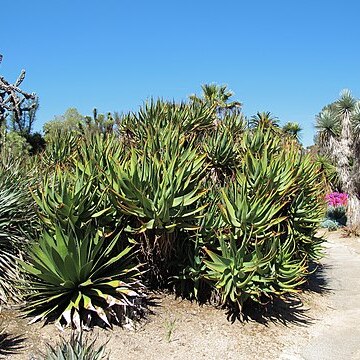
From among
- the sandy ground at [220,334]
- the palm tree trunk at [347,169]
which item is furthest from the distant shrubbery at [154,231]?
the palm tree trunk at [347,169]

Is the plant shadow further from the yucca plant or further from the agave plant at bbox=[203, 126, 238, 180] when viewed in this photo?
the agave plant at bbox=[203, 126, 238, 180]

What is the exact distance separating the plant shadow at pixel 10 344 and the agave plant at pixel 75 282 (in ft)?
1.61

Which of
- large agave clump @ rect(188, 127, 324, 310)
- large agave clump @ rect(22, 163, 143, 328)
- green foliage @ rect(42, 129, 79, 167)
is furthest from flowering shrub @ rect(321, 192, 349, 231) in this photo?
large agave clump @ rect(22, 163, 143, 328)

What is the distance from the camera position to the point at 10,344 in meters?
5.04

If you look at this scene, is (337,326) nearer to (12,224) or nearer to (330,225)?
(12,224)

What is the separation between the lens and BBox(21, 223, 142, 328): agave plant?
222 inches

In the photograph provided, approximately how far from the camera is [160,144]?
7891mm

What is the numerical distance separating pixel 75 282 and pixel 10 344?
1.07m

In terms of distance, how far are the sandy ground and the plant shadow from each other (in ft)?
0.07

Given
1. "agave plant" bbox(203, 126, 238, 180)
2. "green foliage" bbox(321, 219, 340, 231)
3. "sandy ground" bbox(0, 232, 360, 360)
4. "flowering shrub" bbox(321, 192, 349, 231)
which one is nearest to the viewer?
"sandy ground" bbox(0, 232, 360, 360)

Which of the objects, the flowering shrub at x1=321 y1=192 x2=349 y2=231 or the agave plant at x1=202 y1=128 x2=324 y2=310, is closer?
the agave plant at x1=202 y1=128 x2=324 y2=310

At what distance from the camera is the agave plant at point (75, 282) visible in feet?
18.5

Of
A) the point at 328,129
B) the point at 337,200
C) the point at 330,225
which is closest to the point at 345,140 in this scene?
A: the point at 328,129

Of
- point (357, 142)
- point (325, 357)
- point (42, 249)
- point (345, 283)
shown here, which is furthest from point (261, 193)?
point (357, 142)
